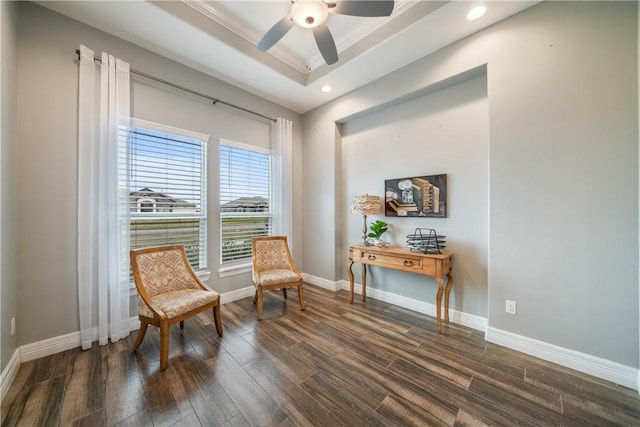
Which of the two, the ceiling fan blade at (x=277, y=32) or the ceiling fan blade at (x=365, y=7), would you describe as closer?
the ceiling fan blade at (x=365, y=7)

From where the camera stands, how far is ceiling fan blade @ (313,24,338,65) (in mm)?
2047

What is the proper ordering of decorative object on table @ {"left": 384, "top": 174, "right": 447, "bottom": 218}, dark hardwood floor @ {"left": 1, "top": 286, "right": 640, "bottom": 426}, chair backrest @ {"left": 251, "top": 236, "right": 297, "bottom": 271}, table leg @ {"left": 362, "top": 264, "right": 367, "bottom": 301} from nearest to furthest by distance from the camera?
dark hardwood floor @ {"left": 1, "top": 286, "right": 640, "bottom": 426}
decorative object on table @ {"left": 384, "top": 174, "right": 447, "bottom": 218}
chair backrest @ {"left": 251, "top": 236, "right": 297, "bottom": 271}
table leg @ {"left": 362, "top": 264, "right": 367, "bottom": 301}

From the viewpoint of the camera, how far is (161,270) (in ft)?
8.00

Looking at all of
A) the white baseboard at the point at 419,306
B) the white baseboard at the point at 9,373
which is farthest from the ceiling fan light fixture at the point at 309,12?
the white baseboard at the point at 9,373

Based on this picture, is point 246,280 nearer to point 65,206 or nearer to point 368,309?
point 368,309

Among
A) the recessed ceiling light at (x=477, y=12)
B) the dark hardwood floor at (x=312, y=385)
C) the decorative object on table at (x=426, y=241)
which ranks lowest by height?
the dark hardwood floor at (x=312, y=385)

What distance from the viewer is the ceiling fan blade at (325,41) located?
2047 mm

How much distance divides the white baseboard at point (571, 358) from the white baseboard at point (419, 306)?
237 mm

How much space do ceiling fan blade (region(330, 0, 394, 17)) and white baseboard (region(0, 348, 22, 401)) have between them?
3.66m

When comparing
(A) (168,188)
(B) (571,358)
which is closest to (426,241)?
(B) (571,358)

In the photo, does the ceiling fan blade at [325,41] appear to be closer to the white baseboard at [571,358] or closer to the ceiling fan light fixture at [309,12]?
the ceiling fan light fixture at [309,12]

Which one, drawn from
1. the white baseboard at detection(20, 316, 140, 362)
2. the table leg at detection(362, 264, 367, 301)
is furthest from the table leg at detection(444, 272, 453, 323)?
the white baseboard at detection(20, 316, 140, 362)

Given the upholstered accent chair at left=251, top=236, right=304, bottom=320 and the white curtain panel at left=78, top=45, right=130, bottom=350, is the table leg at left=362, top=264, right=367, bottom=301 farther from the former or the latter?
the white curtain panel at left=78, top=45, right=130, bottom=350

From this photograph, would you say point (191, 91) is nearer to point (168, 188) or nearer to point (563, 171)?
point (168, 188)
